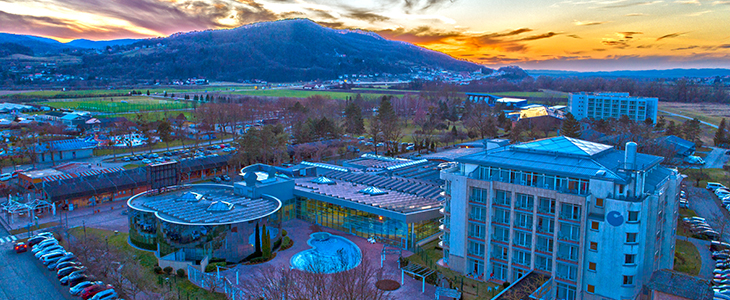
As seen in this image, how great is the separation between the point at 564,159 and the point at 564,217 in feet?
12.5

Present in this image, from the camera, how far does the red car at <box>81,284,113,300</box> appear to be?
79.4ft

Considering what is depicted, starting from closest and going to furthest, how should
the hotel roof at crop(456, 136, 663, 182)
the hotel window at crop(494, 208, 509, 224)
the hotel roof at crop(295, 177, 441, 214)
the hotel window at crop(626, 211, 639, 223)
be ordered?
the hotel window at crop(626, 211, 639, 223) < the hotel roof at crop(456, 136, 663, 182) < the hotel window at crop(494, 208, 509, 224) < the hotel roof at crop(295, 177, 441, 214)

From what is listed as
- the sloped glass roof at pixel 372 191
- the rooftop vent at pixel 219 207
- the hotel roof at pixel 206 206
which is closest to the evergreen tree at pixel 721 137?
the sloped glass roof at pixel 372 191

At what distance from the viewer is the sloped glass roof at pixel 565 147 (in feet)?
85.3

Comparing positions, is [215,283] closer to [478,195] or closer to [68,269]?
[68,269]

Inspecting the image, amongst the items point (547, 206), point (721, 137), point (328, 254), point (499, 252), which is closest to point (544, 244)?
point (547, 206)

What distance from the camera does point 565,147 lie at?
26969 millimetres

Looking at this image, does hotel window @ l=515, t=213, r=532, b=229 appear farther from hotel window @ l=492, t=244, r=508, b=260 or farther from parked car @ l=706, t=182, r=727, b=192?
parked car @ l=706, t=182, r=727, b=192

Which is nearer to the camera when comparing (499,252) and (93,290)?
(93,290)

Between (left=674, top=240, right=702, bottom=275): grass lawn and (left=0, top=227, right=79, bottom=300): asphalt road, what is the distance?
125 feet

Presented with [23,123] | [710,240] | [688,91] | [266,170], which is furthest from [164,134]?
[688,91]

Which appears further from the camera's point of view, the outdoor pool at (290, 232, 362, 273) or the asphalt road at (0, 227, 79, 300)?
the outdoor pool at (290, 232, 362, 273)

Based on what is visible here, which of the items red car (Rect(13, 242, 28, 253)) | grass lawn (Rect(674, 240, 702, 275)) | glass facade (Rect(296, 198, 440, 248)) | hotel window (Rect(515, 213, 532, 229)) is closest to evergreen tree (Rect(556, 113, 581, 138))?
grass lawn (Rect(674, 240, 702, 275))

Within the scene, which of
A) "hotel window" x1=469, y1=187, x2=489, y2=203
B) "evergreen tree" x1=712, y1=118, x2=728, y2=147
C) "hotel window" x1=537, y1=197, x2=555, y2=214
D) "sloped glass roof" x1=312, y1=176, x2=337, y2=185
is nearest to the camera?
"hotel window" x1=537, y1=197, x2=555, y2=214
